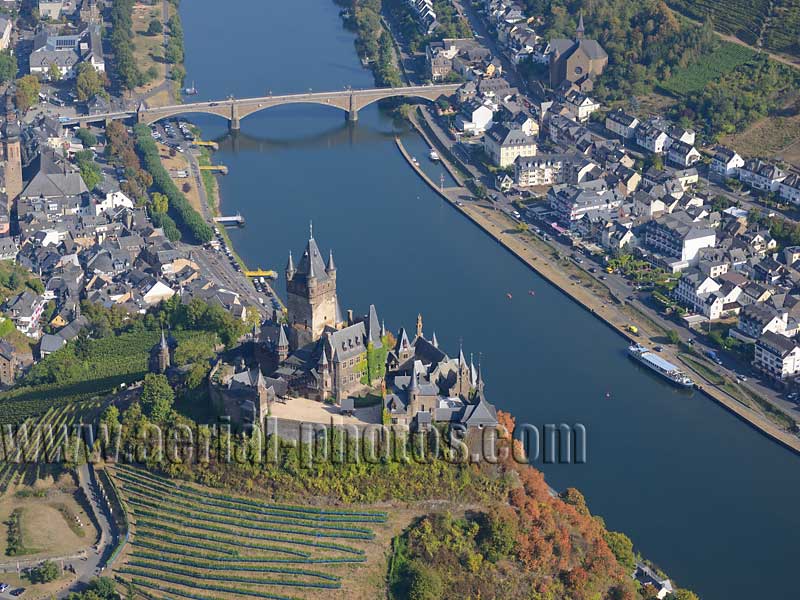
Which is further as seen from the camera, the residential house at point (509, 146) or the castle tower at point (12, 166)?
the residential house at point (509, 146)

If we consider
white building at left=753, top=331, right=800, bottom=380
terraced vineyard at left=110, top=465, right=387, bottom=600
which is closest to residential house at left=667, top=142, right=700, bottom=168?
white building at left=753, top=331, right=800, bottom=380

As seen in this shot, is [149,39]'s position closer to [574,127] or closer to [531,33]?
[531,33]

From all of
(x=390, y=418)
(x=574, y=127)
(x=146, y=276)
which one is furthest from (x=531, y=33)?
(x=390, y=418)

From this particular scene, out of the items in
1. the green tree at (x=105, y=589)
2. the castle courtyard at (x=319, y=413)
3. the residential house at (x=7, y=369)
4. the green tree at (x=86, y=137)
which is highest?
the castle courtyard at (x=319, y=413)

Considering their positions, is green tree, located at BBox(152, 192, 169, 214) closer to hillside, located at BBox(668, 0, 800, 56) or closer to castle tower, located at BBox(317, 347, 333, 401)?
castle tower, located at BBox(317, 347, 333, 401)

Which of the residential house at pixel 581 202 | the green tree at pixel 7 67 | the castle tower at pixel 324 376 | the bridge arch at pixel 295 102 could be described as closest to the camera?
the castle tower at pixel 324 376

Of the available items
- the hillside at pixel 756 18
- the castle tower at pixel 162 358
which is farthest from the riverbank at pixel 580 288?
the hillside at pixel 756 18

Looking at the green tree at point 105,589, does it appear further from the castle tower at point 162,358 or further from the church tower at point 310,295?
the church tower at point 310,295
